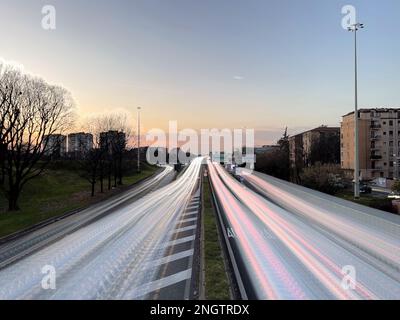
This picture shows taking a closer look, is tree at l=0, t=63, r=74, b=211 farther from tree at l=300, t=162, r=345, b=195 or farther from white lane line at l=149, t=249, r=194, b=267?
tree at l=300, t=162, r=345, b=195

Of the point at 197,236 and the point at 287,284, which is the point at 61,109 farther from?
the point at 287,284

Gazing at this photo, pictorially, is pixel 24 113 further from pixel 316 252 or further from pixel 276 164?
pixel 276 164

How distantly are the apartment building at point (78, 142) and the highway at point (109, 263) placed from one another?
106ft

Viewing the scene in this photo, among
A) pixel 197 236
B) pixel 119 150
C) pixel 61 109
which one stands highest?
pixel 61 109

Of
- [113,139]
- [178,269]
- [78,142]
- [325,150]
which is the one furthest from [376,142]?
[178,269]

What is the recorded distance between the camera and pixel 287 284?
9820 mm

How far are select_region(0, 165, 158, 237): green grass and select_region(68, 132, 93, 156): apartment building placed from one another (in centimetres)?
521

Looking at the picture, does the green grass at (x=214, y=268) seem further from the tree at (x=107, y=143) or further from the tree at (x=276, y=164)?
the tree at (x=276, y=164)

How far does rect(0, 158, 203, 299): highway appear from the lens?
31.9 feet

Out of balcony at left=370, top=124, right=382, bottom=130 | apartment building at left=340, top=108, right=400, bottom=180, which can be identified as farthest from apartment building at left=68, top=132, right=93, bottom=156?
balcony at left=370, top=124, right=382, bottom=130

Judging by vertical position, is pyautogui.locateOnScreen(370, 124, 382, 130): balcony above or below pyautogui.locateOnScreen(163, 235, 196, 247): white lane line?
above

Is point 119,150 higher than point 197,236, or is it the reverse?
point 119,150

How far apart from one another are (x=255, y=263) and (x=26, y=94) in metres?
24.5
